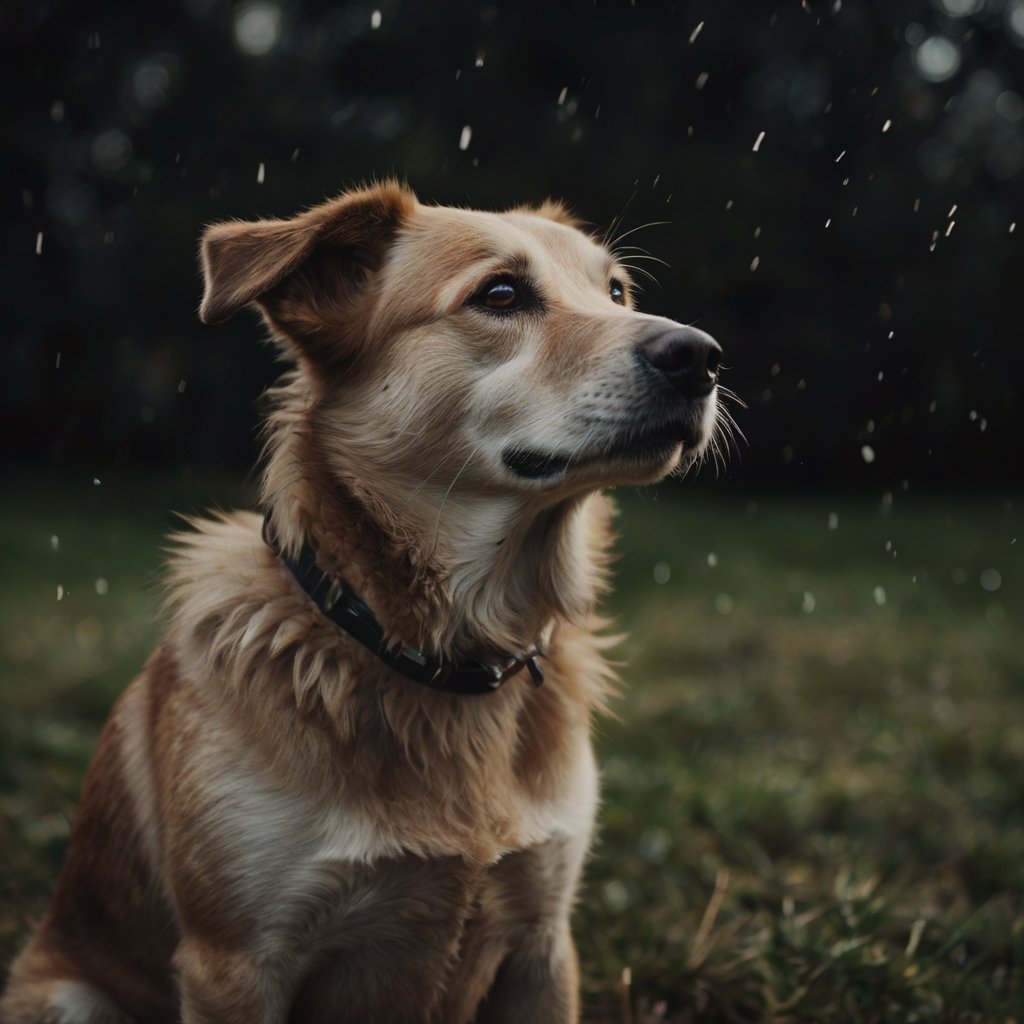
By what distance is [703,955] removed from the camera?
304cm

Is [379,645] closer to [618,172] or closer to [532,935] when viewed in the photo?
[532,935]

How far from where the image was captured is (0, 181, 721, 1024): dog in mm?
2232

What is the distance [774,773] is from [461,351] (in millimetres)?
2774

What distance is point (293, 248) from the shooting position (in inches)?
94.8

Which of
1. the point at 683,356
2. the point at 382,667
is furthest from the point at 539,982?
the point at 683,356

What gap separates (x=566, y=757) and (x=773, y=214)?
12.0 meters

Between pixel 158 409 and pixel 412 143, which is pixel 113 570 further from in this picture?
Answer: pixel 412 143

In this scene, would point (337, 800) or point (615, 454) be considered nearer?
point (337, 800)

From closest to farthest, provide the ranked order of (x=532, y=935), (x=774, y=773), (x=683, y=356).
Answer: (x=683, y=356), (x=532, y=935), (x=774, y=773)

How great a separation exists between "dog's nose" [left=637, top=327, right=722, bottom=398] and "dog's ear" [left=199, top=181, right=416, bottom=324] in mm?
753

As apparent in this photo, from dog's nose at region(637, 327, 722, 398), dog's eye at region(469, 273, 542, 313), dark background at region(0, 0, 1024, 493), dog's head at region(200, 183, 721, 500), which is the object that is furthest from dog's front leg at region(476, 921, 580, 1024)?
dark background at region(0, 0, 1024, 493)

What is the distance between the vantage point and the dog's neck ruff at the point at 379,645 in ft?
7.80

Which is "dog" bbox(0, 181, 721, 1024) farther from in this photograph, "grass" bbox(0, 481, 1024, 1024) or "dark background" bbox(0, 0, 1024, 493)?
"dark background" bbox(0, 0, 1024, 493)

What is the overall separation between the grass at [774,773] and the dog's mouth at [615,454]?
1.38m
